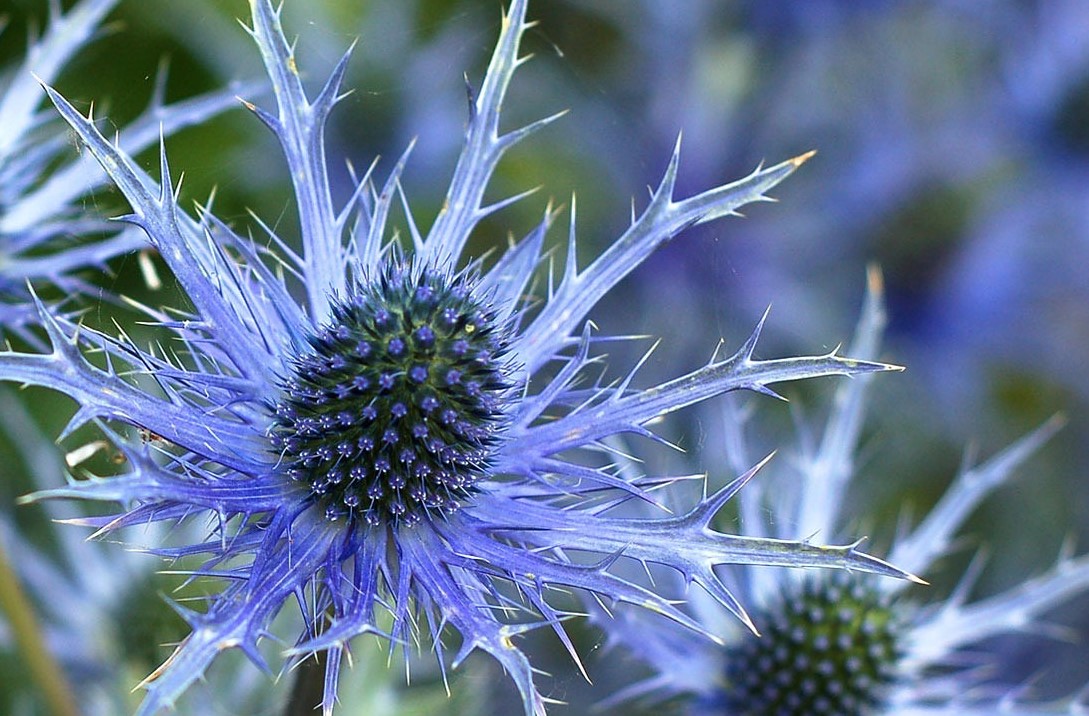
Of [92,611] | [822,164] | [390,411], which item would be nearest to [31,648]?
[390,411]

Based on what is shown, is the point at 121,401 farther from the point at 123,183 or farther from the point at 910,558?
the point at 910,558

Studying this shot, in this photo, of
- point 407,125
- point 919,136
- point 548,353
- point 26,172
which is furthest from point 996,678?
point 26,172

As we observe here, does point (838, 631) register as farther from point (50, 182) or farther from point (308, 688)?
point (50, 182)

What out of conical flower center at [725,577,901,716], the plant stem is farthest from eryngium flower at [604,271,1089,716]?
the plant stem

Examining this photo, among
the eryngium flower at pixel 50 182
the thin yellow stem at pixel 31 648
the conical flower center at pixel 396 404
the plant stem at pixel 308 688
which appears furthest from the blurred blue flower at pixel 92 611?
the conical flower center at pixel 396 404

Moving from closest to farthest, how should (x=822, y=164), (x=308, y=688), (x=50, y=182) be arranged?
(x=308, y=688) → (x=50, y=182) → (x=822, y=164)

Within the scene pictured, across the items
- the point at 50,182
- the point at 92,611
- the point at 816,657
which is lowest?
the point at 816,657
